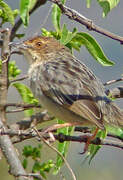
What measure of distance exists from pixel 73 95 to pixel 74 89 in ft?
0.18

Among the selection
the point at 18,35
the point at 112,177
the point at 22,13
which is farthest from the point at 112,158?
the point at 22,13

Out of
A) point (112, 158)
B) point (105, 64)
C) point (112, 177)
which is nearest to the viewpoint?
point (105, 64)

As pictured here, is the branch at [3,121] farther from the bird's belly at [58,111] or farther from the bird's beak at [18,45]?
the bird's beak at [18,45]

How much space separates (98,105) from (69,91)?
29 centimetres

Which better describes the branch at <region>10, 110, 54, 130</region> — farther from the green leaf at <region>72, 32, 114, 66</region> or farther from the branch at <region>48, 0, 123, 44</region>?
the branch at <region>48, 0, 123, 44</region>

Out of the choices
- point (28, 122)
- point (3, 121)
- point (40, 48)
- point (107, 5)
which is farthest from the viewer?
point (40, 48)

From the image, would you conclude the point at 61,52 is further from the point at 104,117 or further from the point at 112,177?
the point at 112,177

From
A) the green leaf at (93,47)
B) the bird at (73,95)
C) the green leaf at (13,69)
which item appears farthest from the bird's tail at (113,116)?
the green leaf at (13,69)

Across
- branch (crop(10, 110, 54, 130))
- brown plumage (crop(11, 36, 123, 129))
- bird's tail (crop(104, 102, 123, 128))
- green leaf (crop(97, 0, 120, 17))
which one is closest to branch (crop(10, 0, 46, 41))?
brown plumage (crop(11, 36, 123, 129))

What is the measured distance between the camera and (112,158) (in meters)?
12.6

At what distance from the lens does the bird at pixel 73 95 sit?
199 inches

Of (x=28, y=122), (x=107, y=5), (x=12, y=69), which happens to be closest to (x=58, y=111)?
(x=28, y=122)

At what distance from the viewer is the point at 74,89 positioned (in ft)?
17.0

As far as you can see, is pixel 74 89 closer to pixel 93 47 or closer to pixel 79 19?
pixel 93 47
